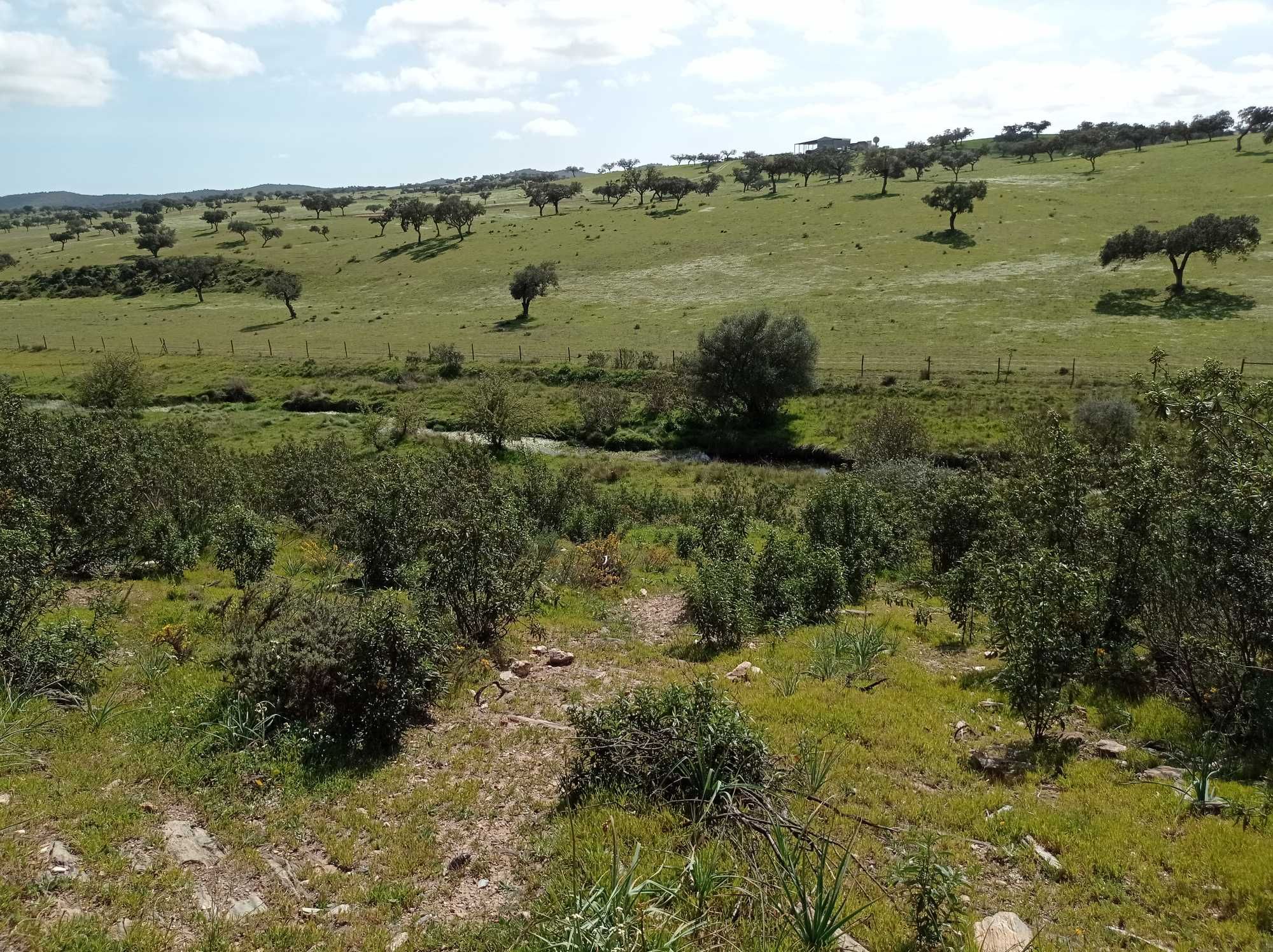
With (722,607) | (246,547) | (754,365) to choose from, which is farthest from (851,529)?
(754,365)

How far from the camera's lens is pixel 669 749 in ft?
26.0

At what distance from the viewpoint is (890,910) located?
20.8 feet

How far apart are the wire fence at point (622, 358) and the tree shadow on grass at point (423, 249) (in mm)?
33695

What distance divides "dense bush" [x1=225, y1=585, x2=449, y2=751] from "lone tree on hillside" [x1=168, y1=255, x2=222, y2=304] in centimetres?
9301

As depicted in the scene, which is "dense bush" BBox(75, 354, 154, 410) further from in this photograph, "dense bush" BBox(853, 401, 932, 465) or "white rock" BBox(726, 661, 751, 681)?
"white rock" BBox(726, 661, 751, 681)

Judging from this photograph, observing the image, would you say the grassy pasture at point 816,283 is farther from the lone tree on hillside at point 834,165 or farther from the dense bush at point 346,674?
the dense bush at point 346,674

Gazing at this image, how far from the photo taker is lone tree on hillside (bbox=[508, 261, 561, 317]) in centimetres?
6919

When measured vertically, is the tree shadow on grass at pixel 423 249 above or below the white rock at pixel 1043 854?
above

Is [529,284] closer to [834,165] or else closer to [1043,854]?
[1043,854]

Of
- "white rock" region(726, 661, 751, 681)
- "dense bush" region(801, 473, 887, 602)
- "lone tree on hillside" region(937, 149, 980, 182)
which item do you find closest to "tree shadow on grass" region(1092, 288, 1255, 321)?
"dense bush" region(801, 473, 887, 602)

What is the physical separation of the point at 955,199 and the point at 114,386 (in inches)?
3117

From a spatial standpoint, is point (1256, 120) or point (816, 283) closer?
point (816, 283)

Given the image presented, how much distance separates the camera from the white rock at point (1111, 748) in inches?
362

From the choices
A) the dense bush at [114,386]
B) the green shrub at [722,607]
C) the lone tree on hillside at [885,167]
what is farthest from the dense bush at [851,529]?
the lone tree on hillside at [885,167]
